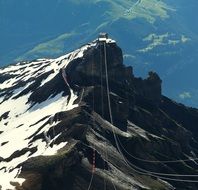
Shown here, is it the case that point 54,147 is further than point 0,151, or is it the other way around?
point 0,151

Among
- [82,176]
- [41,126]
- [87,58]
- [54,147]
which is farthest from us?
[87,58]

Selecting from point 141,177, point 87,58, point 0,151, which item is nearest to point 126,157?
point 141,177

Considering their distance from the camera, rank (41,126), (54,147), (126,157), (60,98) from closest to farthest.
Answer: (54,147)
(126,157)
(41,126)
(60,98)

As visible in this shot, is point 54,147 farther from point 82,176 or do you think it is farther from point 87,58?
point 87,58

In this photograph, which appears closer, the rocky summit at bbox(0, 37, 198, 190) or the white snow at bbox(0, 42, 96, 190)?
the rocky summit at bbox(0, 37, 198, 190)

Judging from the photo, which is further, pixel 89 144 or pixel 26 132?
pixel 26 132

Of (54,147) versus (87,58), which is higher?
(87,58)

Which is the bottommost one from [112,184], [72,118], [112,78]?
[112,184]

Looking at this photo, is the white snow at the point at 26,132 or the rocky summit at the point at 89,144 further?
the white snow at the point at 26,132

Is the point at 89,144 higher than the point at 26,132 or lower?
higher

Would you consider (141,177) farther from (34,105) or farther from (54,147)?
(34,105)
